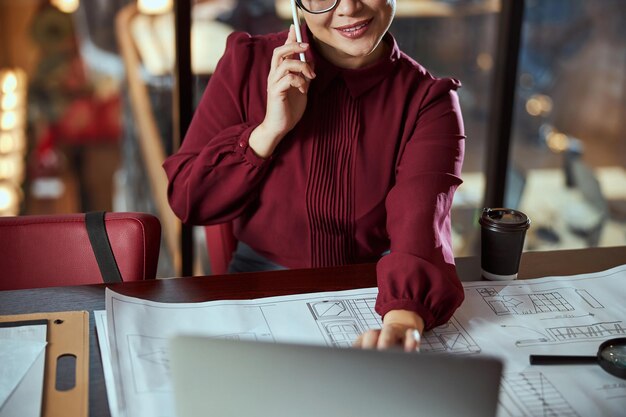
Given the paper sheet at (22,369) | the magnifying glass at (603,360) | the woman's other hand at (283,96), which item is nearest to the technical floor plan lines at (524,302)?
the magnifying glass at (603,360)

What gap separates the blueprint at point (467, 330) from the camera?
1.04 m

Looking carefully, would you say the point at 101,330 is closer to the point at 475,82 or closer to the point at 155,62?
the point at 155,62

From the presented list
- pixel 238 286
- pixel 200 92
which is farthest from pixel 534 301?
pixel 200 92

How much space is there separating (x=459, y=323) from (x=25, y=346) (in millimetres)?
646

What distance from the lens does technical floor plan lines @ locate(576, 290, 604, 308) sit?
4.34 feet

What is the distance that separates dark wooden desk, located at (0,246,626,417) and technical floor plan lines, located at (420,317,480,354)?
0.58 feet

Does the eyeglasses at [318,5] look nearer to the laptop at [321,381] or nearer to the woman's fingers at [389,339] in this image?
the woman's fingers at [389,339]

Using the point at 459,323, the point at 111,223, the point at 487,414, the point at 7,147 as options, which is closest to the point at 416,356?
the point at 487,414

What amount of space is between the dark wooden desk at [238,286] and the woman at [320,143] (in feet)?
0.54

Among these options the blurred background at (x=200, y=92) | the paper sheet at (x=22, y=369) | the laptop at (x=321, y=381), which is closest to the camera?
the laptop at (x=321, y=381)

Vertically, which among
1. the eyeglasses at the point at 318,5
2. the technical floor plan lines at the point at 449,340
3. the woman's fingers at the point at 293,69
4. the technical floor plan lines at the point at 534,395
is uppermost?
the eyeglasses at the point at 318,5

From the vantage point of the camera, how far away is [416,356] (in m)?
0.75

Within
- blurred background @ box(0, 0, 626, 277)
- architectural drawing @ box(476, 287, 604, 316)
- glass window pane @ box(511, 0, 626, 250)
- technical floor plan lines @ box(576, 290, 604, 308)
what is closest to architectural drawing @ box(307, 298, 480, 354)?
architectural drawing @ box(476, 287, 604, 316)

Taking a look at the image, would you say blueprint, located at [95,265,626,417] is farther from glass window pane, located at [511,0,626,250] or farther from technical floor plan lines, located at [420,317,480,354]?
glass window pane, located at [511,0,626,250]
